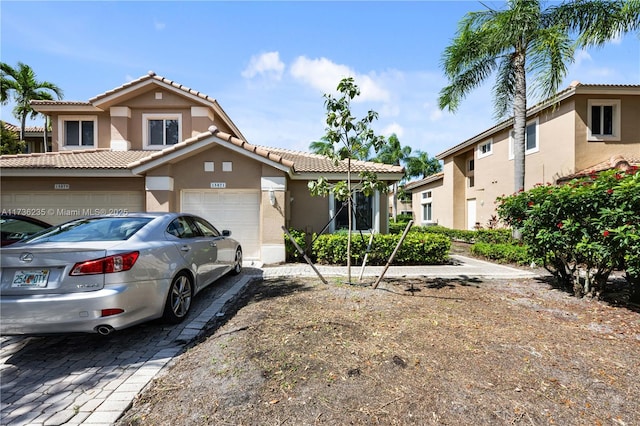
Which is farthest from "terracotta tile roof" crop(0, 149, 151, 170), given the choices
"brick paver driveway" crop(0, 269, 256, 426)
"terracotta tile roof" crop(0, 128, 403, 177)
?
"brick paver driveway" crop(0, 269, 256, 426)

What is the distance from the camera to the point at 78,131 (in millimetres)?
13828

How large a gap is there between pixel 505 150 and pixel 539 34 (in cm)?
732

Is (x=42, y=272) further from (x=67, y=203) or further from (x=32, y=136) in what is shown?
(x=32, y=136)

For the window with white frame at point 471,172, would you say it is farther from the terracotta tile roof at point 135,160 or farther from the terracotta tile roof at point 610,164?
the terracotta tile roof at point 135,160

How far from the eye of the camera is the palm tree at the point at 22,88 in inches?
835

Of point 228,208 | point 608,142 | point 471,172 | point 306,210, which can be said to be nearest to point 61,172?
point 228,208

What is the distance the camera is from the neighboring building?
917 inches

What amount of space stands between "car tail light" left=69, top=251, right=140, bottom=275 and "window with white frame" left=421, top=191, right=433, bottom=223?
24.9 meters

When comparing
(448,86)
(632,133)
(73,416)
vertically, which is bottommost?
(73,416)

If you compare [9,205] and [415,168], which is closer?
[9,205]

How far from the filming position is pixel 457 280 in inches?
285

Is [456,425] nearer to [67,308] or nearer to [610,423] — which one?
[610,423]

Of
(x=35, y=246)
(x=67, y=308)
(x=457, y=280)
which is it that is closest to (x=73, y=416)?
(x=67, y=308)

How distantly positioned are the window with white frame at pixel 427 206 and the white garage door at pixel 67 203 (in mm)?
22207
